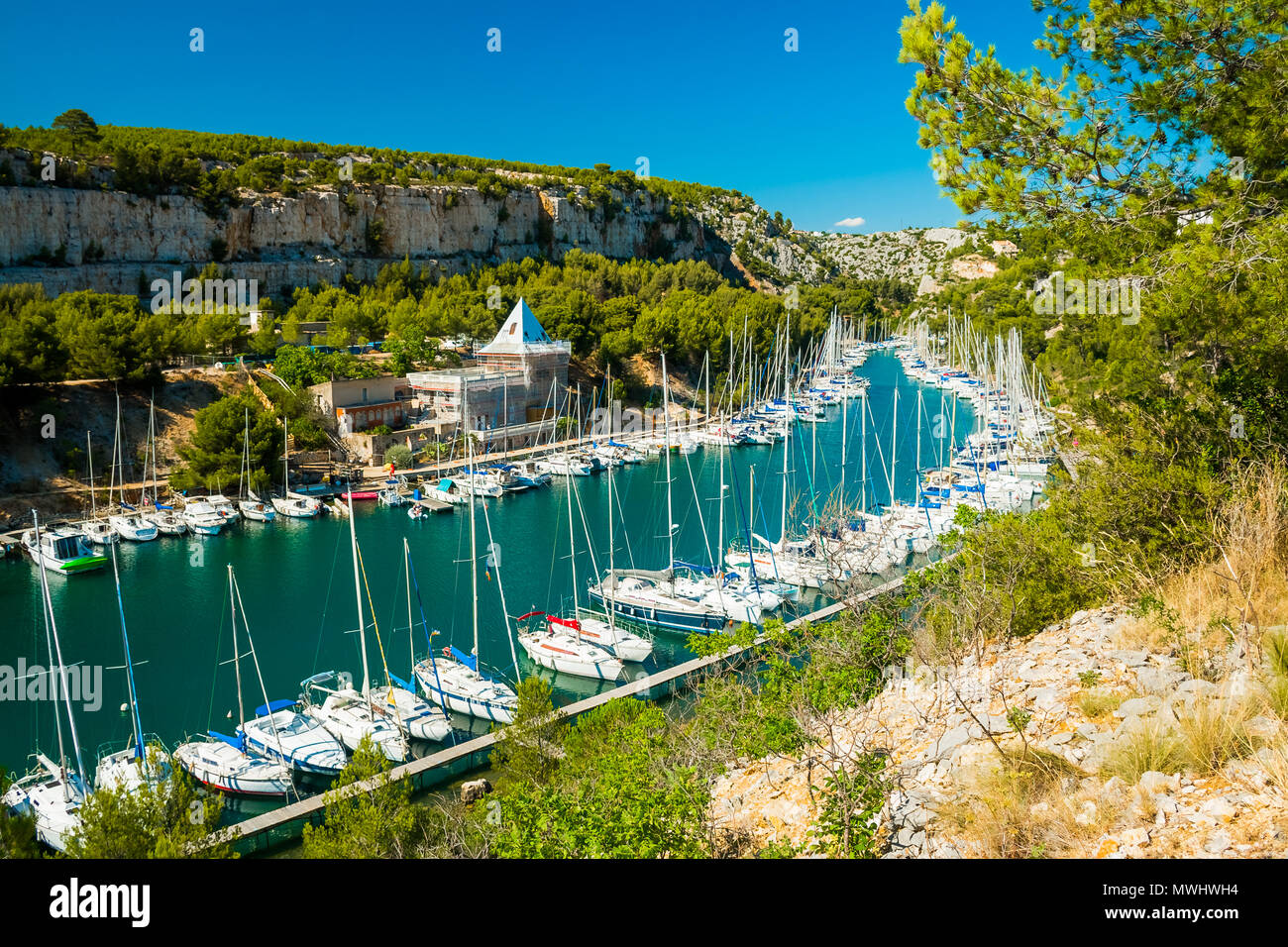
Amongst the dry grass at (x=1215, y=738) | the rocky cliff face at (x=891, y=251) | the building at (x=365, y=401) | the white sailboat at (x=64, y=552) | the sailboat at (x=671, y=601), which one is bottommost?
the sailboat at (x=671, y=601)

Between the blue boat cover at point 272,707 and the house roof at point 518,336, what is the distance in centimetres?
3084

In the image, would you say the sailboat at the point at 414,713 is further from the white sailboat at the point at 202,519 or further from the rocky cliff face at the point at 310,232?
the rocky cliff face at the point at 310,232

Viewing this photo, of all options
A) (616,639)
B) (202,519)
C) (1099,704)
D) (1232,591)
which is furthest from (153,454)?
(1232,591)

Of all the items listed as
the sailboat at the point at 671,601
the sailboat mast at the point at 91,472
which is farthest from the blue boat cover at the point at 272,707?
the sailboat mast at the point at 91,472

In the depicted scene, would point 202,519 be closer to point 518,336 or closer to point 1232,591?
point 518,336

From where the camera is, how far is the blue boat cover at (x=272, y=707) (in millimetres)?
15555

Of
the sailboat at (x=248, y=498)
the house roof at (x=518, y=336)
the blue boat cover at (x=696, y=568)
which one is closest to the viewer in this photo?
the blue boat cover at (x=696, y=568)

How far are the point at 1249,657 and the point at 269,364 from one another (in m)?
42.1

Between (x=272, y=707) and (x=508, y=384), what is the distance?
29.4 m

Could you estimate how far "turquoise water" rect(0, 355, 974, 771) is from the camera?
57.0 ft

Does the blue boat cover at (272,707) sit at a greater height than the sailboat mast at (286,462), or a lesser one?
lesser

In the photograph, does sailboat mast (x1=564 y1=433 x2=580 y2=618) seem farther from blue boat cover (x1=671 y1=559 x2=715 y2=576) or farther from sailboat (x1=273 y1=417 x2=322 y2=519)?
sailboat (x1=273 y1=417 x2=322 y2=519)

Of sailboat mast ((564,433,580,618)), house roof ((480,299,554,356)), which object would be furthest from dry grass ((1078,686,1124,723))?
house roof ((480,299,554,356))

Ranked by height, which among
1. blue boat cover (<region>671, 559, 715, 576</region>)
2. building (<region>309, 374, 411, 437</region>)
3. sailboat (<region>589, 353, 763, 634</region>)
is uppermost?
building (<region>309, 374, 411, 437</region>)
